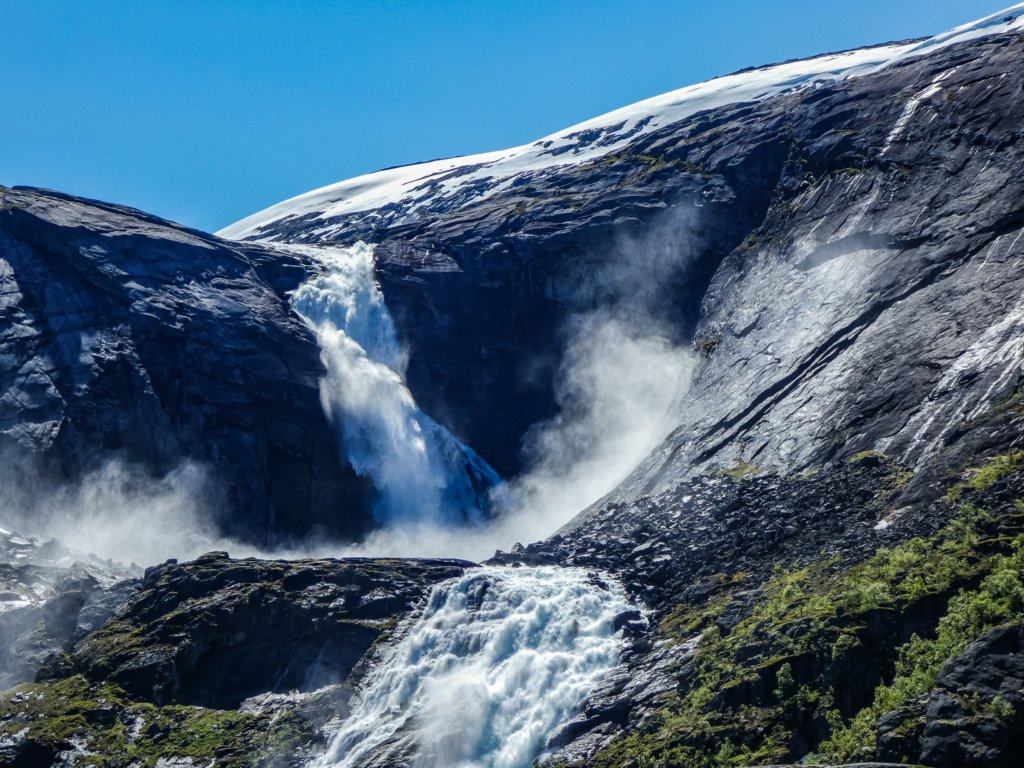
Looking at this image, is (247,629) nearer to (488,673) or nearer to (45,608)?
(45,608)

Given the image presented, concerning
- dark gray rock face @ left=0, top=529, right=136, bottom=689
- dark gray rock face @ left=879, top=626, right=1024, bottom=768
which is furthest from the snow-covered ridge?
dark gray rock face @ left=879, top=626, right=1024, bottom=768

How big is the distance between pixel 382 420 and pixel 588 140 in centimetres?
5187

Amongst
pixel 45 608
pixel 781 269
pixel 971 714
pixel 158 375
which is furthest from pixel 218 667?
pixel 781 269

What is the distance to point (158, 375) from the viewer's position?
217 ft

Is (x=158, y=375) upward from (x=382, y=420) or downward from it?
upward

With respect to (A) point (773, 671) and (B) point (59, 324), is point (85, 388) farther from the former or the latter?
(A) point (773, 671)

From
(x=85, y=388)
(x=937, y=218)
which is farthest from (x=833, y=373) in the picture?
(x=85, y=388)

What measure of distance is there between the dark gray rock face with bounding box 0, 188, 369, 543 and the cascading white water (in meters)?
23.9

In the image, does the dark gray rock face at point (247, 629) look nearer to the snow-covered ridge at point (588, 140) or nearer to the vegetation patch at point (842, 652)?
the vegetation patch at point (842, 652)

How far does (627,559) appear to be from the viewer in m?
42.5

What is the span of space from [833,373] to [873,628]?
82.2 ft

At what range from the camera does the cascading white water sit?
34875 millimetres

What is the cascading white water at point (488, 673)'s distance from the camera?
34.9 m

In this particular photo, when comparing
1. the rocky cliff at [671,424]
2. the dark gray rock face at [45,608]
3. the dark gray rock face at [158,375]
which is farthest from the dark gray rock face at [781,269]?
the dark gray rock face at [45,608]
